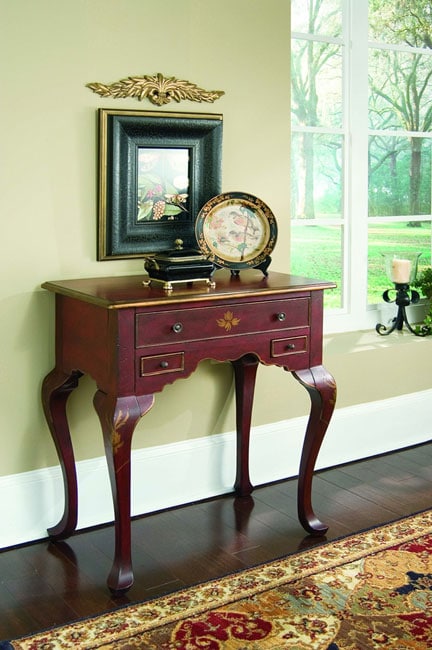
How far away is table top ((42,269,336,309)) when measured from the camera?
261cm

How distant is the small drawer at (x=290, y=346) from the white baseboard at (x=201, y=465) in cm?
64

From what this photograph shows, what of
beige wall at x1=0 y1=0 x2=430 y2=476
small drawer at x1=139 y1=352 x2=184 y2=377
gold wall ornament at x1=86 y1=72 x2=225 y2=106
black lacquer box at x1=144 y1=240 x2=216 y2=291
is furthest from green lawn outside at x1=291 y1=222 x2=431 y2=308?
small drawer at x1=139 y1=352 x2=184 y2=377

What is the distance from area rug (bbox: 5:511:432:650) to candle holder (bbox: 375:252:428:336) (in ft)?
4.75

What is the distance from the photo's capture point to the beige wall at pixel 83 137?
2859 millimetres

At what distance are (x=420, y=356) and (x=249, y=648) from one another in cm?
206

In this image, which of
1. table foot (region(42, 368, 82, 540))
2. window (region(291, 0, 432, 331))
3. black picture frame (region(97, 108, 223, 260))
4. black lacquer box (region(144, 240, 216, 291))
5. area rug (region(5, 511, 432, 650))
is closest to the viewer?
area rug (region(5, 511, 432, 650))

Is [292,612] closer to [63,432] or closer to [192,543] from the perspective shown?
[192,543]

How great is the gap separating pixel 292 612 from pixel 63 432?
3.25 feet

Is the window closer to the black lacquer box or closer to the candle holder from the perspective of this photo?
the candle holder

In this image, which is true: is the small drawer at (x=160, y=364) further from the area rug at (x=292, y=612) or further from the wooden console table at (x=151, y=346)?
the area rug at (x=292, y=612)

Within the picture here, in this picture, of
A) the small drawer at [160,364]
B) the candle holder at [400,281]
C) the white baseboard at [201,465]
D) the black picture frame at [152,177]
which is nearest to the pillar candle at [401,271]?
the candle holder at [400,281]

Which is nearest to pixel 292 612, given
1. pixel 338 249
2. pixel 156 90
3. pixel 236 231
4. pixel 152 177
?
pixel 236 231

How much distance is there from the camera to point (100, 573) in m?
2.78

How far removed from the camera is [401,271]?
13.4 ft
